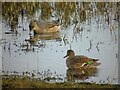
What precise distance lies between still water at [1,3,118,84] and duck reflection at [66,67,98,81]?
0.06 feet

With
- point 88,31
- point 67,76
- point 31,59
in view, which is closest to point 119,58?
point 88,31

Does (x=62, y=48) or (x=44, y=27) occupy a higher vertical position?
(x=44, y=27)

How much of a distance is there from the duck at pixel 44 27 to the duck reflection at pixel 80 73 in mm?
369

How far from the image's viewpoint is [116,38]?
5.98 ft

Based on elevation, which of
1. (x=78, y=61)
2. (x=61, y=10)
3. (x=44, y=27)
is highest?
(x=61, y=10)

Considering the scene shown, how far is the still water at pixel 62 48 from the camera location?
184 cm

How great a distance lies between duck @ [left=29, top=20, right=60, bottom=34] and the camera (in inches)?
72.9

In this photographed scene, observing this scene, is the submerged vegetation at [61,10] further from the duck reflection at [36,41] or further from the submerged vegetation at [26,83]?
the submerged vegetation at [26,83]

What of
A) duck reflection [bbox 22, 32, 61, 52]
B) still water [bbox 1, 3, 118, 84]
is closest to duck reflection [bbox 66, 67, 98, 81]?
still water [bbox 1, 3, 118, 84]

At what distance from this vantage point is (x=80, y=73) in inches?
72.6

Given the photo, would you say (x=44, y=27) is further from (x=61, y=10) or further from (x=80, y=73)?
(x=80, y=73)

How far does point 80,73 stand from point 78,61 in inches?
4.1

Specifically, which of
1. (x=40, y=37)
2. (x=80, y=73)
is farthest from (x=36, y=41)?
(x=80, y=73)

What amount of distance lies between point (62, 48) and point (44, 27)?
239 mm
